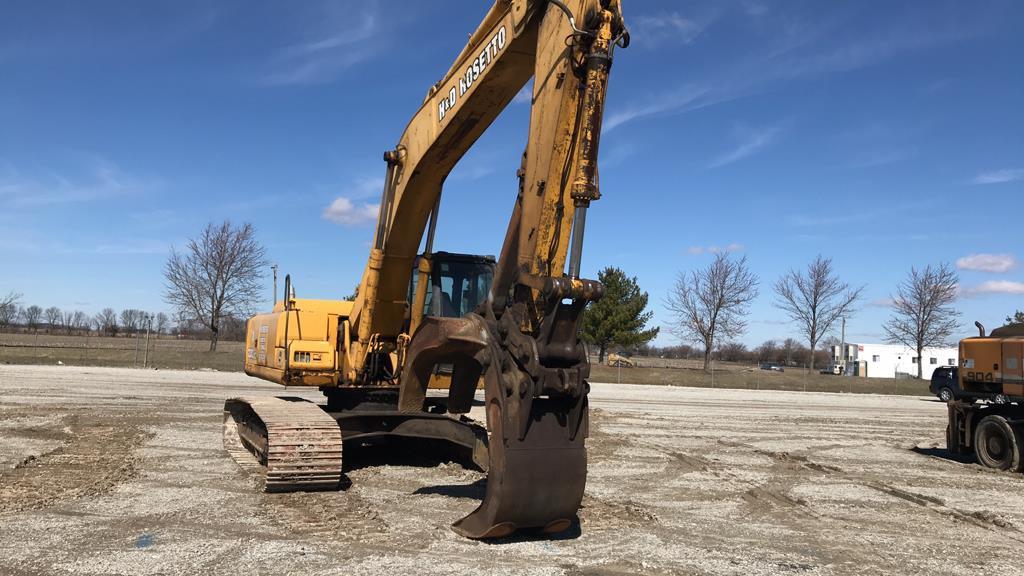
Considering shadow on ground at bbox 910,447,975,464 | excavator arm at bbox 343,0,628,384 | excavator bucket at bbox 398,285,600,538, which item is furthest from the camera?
shadow on ground at bbox 910,447,975,464

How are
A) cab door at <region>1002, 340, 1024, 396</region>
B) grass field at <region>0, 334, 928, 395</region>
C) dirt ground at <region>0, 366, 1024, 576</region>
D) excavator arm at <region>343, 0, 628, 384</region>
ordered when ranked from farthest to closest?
1. grass field at <region>0, 334, 928, 395</region>
2. cab door at <region>1002, 340, 1024, 396</region>
3. dirt ground at <region>0, 366, 1024, 576</region>
4. excavator arm at <region>343, 0, 628, 384</region>

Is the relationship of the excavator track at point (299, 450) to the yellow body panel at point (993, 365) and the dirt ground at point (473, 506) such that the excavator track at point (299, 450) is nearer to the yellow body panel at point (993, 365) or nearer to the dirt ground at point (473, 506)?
the dirt ground at point (473, 506)

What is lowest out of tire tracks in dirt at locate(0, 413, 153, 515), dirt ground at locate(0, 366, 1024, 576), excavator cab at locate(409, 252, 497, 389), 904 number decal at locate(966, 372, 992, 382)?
tire tracks in dirt at locate(0, 413, 153, 515)

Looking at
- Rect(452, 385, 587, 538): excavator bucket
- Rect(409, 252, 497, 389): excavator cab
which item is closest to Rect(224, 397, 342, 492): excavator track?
Rect(409, 252, 497, 389): excavator cab

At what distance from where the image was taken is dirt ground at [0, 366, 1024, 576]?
586 centimetres

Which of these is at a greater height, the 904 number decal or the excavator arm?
the excavator arm

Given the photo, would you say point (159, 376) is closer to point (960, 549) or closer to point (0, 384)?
point (0, 384)

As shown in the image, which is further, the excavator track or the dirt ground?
the excavator track

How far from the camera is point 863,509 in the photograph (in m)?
8.63

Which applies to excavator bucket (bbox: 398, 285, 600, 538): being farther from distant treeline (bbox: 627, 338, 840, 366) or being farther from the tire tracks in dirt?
distant treeline (bbox: 627, 338, 840, 366)

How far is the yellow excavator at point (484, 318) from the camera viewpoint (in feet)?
18.2

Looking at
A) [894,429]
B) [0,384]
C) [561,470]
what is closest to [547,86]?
[561,470]

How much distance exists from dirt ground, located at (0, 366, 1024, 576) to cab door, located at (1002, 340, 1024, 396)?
141 centimetres

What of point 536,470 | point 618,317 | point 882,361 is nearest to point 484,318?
point 536,470
